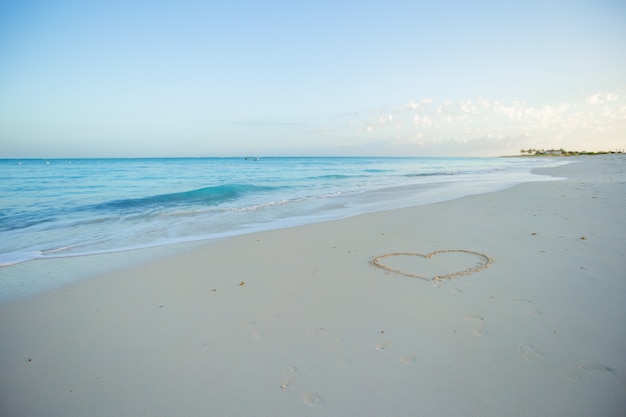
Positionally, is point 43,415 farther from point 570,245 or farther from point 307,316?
point 570,245

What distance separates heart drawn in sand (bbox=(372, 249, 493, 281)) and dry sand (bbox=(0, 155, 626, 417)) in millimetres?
35

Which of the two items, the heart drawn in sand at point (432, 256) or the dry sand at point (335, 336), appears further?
the heart drawn in sand at point (432, 256)

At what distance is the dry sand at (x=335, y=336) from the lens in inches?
83.4

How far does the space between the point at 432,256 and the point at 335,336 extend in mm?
2713

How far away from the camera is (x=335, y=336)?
2814 millimetres

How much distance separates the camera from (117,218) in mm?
10273

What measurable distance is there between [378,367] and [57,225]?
35.0ft

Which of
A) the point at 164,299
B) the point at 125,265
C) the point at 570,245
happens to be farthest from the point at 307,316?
the point at 570,245

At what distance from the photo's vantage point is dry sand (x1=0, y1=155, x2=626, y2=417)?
2.12m

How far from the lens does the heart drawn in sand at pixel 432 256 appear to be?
4.16 meters

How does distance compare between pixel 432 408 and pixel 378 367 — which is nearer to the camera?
pixel 432 408

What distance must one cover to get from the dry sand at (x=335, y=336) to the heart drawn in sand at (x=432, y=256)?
0.04 meters

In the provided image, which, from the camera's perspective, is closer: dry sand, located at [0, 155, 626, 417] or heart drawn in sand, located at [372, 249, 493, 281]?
dry sand, located at [0, 155, 626, 417]

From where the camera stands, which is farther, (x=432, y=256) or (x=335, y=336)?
(x=432, y=256)
